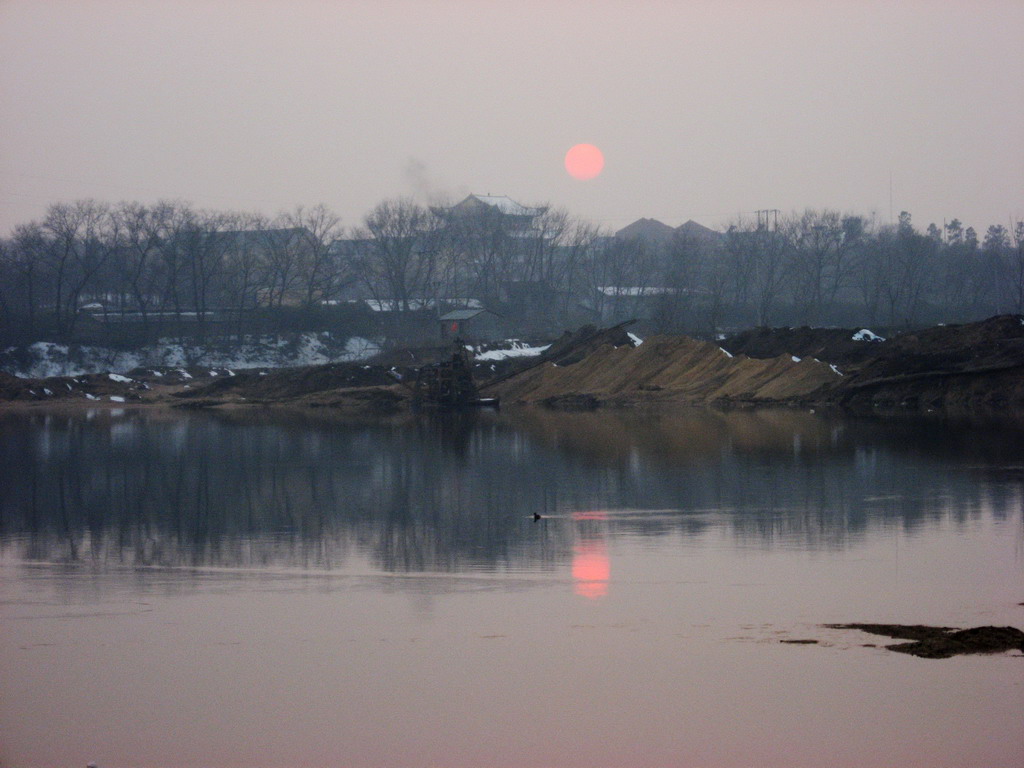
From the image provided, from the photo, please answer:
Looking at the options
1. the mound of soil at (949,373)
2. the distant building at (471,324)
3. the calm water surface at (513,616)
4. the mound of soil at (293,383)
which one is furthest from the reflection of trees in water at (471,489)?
the distant building at (471,324)

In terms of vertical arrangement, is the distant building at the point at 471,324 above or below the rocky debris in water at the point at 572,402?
above

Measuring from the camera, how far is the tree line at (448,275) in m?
96.3

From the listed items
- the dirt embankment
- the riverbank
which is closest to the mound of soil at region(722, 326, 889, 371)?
the riverbank

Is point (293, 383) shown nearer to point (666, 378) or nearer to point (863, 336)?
point (666, 378)

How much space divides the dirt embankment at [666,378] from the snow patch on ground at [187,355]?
31.4 m

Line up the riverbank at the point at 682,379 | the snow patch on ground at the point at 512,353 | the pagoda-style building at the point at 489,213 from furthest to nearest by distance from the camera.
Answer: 1. the pagoda-style building at the point at 489,213
2. the snow patch on ground at the point at 512,353
3. the riverbank at the point at 682,379

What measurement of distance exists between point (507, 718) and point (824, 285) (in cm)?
13842

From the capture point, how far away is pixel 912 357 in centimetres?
4875

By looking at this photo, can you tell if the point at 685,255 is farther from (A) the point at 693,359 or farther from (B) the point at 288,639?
(B) the point at 288,639

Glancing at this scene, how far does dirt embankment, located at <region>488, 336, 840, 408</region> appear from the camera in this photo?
52.9m

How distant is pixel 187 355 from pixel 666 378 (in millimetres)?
44188

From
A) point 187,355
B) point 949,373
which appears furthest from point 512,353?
point 949,373

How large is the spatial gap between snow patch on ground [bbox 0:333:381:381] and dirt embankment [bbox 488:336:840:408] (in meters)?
31.4

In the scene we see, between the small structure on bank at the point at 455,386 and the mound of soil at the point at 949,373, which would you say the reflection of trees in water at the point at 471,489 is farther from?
the small structure on bank at the point at 455,386
